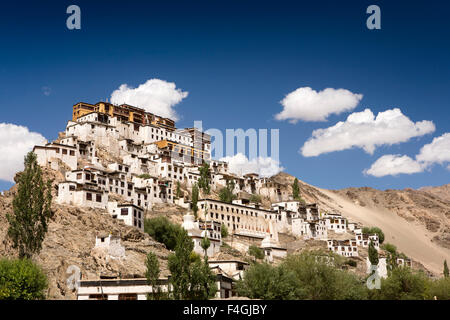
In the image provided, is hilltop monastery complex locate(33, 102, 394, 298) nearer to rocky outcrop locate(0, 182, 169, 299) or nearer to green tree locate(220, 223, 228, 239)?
green tree locate(220, 223, 228, 239)

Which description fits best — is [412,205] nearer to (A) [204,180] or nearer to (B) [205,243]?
(A) [204,180]

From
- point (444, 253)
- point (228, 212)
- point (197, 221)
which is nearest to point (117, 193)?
point (197, 221)

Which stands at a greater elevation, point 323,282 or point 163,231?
point 163,231

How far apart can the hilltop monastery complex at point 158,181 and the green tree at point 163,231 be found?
146cm

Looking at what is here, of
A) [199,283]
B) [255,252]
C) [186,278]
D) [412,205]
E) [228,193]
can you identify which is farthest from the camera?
[412,205]

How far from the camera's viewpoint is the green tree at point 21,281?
1630 inches

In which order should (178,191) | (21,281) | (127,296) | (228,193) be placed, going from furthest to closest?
1. (228,193)
2. (178,191)
3. (127,296)
4. (21,281)

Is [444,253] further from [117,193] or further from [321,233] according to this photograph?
[117,193]

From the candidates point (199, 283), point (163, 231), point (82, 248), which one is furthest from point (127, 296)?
point (163, 231)

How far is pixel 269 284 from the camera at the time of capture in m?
47.4

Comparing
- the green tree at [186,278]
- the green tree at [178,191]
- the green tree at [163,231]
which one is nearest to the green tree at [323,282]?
the green tree at [186,278]

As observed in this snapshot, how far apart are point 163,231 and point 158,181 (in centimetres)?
1524
